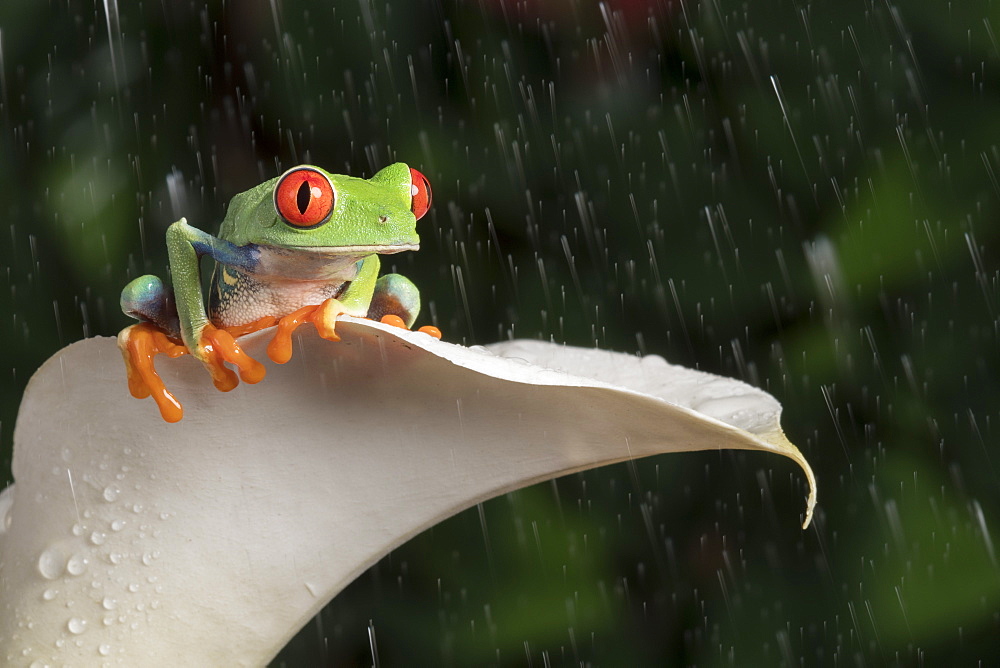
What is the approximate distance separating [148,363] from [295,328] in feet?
0.39

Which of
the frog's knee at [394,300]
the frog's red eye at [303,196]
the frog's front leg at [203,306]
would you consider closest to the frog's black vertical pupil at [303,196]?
the frog's red eye at [303,196]

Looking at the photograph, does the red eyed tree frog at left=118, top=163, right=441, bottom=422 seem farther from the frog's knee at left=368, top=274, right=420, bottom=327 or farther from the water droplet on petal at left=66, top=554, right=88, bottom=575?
the water droplet on petal at left=66, top=554, right=88, bottom=575

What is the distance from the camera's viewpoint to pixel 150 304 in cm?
82

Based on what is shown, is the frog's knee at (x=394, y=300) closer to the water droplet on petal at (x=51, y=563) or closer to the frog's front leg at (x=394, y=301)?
the frog's front leg at (x=394, y=301)

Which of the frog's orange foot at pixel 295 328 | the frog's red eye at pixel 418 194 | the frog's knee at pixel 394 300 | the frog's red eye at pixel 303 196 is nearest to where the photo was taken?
the frog's orange foot at pixel 295 328

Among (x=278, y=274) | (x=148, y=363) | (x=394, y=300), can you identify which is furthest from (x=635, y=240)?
(x=148, y=363)

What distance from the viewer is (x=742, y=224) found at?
1473mm

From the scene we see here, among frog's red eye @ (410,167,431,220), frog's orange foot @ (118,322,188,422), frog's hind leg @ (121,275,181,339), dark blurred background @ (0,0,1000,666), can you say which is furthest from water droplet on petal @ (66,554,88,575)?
dark blurred background @ (0,0,1000,666)

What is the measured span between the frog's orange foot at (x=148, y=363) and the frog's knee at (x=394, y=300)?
0.24 m

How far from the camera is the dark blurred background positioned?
1.37 metres

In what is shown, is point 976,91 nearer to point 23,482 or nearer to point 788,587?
point 788,587

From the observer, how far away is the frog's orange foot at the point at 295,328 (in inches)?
21.7

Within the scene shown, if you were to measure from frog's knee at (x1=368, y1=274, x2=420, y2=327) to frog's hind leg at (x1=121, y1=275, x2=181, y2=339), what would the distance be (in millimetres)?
178

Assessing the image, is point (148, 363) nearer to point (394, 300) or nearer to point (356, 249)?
point (356, 249)
